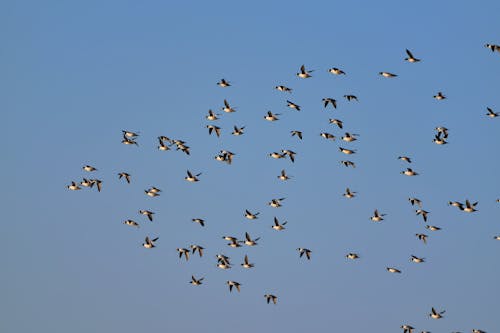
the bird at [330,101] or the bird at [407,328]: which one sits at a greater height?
the bird at [330,101]

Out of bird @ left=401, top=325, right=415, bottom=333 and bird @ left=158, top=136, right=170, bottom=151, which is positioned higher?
bird @ left=158, top=136, right=170, bottom=151

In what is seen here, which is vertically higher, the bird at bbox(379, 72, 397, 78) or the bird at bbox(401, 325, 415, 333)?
the bird at bbox(379, 72, 397, 78)

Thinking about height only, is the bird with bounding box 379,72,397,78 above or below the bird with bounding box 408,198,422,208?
above

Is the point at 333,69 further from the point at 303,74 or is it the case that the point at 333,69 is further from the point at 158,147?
the point at 158,147

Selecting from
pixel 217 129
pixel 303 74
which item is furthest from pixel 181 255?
pixel 303 74

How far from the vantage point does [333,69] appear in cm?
10925

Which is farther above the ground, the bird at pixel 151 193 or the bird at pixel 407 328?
the bird at pixel 151 193

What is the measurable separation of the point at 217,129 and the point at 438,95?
21835mm

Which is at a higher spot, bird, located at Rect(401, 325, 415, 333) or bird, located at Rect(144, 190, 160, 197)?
bird, located at Rect(144, 190, 160, 197)

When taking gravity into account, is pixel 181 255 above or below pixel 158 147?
below

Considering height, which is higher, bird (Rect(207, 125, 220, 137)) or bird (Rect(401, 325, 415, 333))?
bird (Rect(207, 125, 220, 137))

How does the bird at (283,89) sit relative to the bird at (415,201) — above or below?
above

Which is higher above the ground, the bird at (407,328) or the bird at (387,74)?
the bird at (387,74)

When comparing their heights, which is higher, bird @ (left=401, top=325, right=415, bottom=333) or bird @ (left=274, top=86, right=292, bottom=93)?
bird @ (left=274, top=86, right=292, bottom=93)
